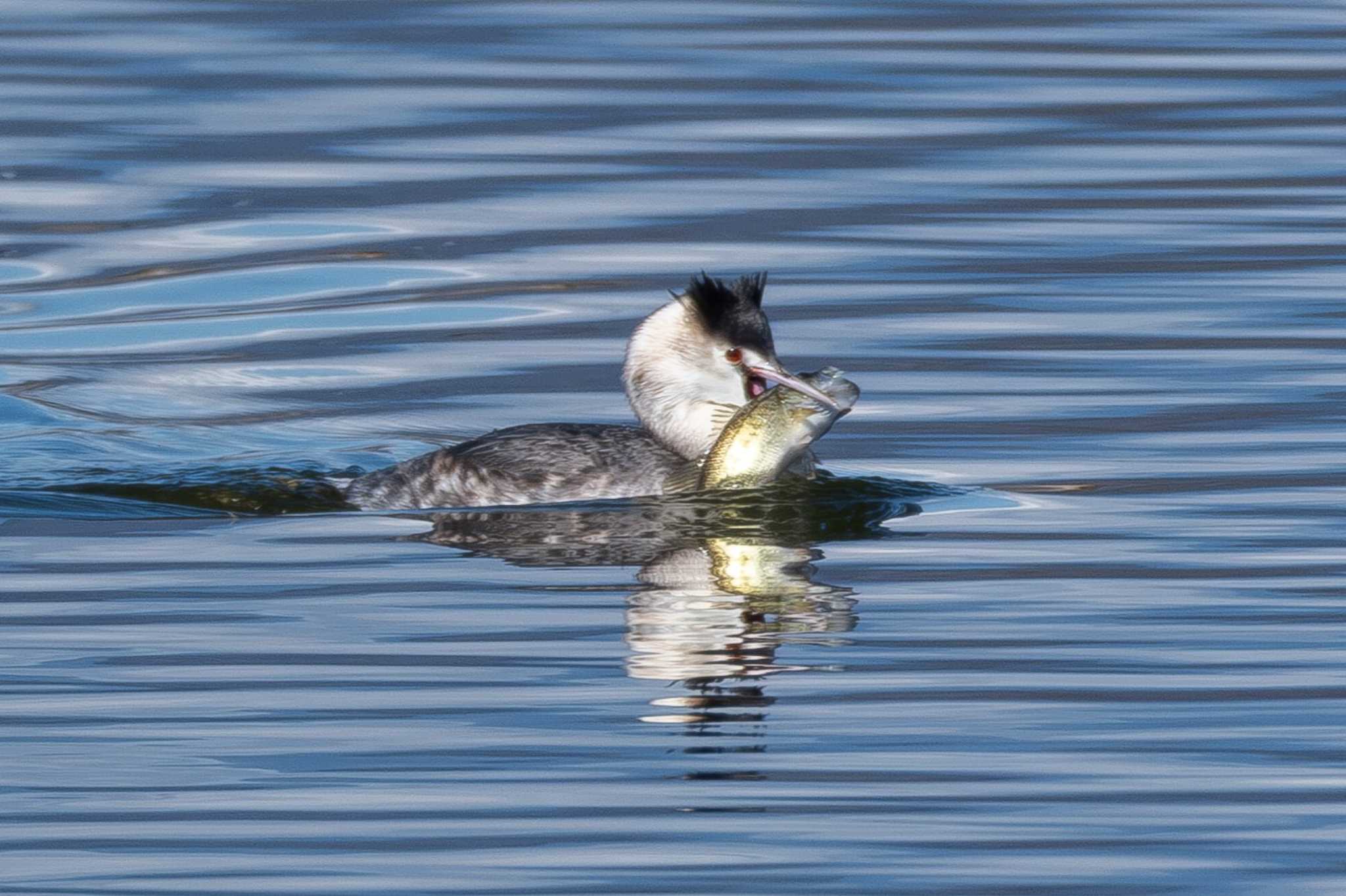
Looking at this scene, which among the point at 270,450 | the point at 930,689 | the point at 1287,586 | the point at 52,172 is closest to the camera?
the point at 930,689

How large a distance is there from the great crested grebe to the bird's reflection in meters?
0.10

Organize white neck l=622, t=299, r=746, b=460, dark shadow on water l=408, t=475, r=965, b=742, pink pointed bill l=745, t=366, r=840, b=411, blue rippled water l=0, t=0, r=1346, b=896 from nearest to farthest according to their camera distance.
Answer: blue rippled water l=0, t=0, r=1346, b=896
dark shadow on water l=408, t=475, r=965, b=742
pink pointed bill l=745, t=366, r=840, b=411
white neck l=622, t=299, r=746, b=460

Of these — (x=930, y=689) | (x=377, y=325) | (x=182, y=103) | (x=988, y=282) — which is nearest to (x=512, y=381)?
(x=377, y=325)

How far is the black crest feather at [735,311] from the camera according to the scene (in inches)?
467

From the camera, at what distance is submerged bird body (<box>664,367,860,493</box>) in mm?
11555

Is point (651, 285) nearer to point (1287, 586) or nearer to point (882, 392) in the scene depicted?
point (882, 392)

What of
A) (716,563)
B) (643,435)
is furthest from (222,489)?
(716,563)

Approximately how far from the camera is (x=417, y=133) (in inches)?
842

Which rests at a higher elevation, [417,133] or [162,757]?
[417,133]

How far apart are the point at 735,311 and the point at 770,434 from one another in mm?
557

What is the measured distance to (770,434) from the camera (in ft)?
38.2

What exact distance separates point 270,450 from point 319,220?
5.62 meters

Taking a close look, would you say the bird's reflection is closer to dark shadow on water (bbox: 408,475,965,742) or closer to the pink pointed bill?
dark shadow on water (bbox: 408,475,965,742)

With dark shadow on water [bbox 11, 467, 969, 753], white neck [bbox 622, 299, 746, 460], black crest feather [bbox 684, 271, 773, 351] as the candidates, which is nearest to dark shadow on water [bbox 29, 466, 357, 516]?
dark shadow on water [bbox 11, 467, 969, 753]
